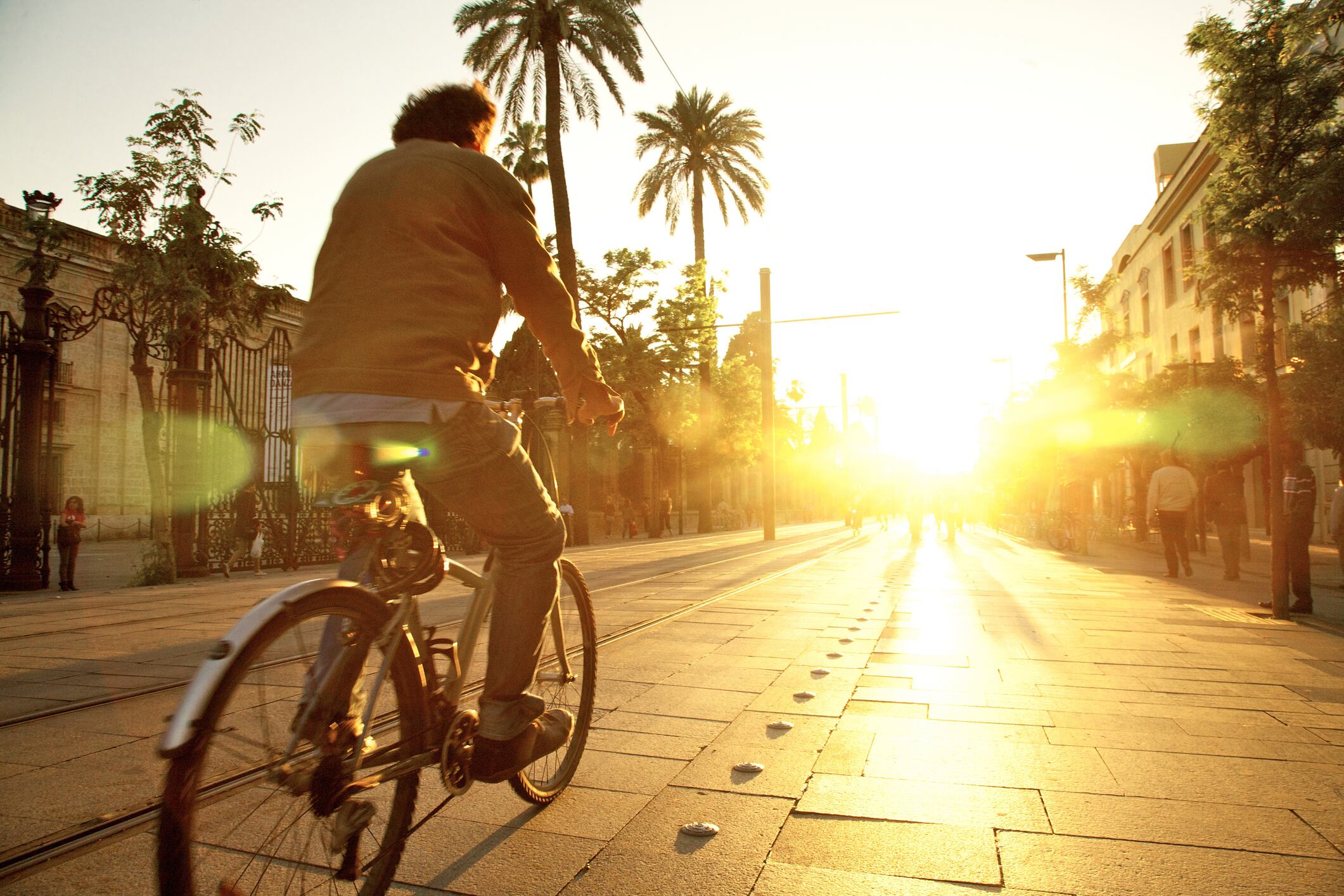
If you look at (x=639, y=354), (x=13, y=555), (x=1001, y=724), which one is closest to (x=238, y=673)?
(x=1001, y=724)

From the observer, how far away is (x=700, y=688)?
4.81m

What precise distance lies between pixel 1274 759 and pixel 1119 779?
80 centimetres

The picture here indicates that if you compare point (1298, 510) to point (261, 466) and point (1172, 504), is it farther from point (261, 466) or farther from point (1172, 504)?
point (261, 466)

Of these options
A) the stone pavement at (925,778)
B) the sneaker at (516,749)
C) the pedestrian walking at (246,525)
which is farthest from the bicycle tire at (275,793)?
the pedestrian walking at (246,525)

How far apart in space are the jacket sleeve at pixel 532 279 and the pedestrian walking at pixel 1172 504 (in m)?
12.6

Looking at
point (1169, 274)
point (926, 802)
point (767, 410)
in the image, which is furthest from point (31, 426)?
point (1169, 274)

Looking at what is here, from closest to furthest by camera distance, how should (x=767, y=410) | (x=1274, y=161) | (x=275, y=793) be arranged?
(x=275, y=793) < (x=1274, y=161) < (x=767, y=410)

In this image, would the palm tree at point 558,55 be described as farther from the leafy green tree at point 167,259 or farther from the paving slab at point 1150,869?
the paving slab at point 1150,869

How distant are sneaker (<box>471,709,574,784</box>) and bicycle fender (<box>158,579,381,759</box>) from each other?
725 mm

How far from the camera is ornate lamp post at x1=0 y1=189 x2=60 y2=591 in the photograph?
1123 centimetres

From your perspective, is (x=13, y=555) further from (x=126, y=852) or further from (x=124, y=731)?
(x=126, y=852)

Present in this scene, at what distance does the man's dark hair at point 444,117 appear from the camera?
257cm

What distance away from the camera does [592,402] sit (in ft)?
9.16

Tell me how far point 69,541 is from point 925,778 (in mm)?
12511
